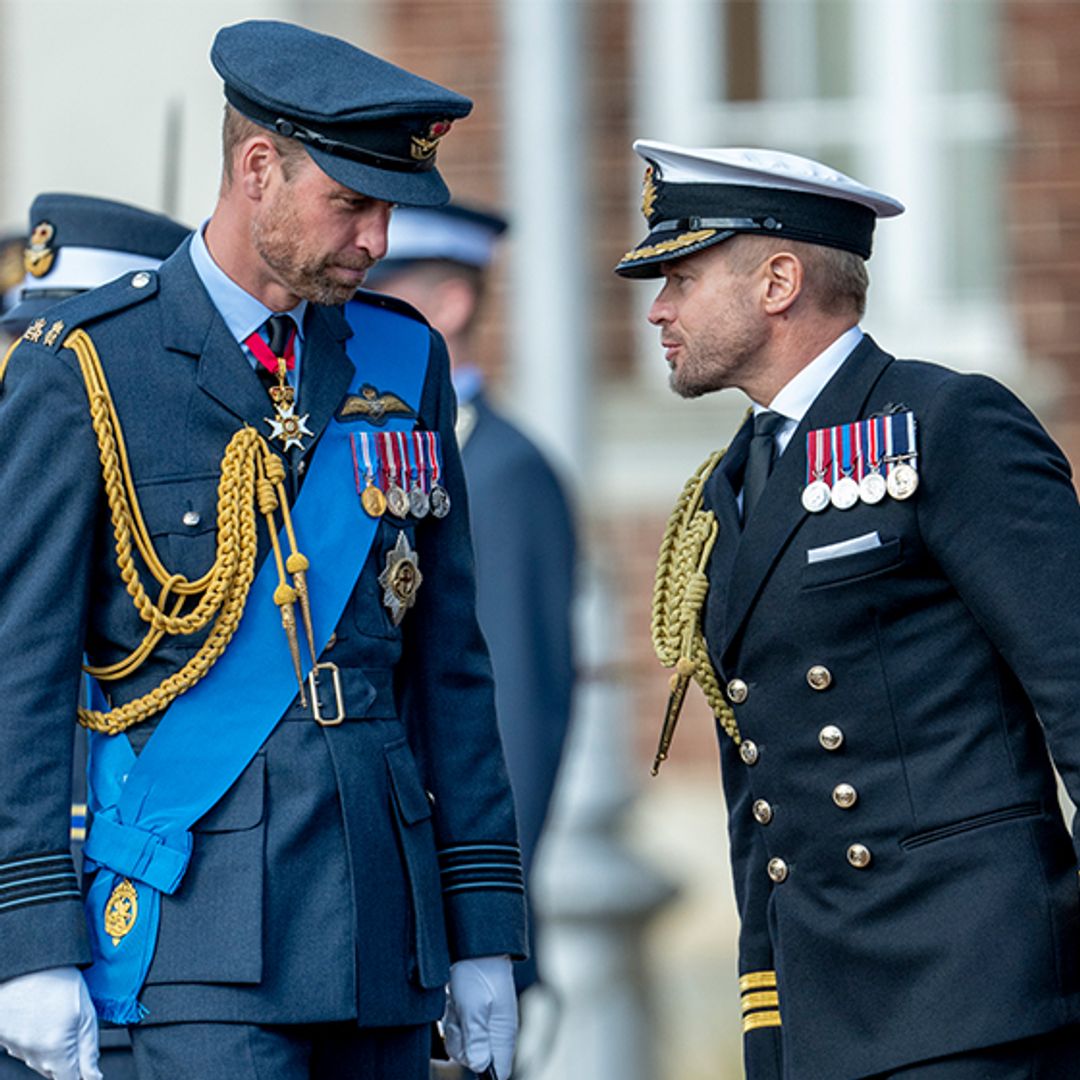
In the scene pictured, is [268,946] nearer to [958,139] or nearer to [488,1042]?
[488,1042]

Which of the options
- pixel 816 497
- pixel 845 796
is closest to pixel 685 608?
pixel 816 497

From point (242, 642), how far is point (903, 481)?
0.91 metres

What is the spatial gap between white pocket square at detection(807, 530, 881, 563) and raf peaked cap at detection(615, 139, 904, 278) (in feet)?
1.55

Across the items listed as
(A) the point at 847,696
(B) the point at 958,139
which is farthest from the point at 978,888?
(B) the point at 958,139

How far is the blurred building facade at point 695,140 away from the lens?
34.3 ft

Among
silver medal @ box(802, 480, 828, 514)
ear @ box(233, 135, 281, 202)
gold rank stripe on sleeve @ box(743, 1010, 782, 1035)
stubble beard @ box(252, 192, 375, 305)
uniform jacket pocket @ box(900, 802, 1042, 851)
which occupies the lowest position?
gold rank stripe on sleeve @ box(743, 1010, 782, 1035)

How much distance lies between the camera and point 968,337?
1068cm

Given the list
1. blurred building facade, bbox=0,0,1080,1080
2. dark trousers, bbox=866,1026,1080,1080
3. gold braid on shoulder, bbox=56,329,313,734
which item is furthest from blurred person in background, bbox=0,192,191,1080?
blurred building facade, bbox=0,0,1080,1080

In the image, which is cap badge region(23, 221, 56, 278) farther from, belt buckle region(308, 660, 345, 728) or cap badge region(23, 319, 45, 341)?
belt buckle region(308, 660, 345, 728)

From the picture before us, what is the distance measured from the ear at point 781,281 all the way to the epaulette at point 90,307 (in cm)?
86

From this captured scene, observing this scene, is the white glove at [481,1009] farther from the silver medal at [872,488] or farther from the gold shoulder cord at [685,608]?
the silver medal at [872,488]

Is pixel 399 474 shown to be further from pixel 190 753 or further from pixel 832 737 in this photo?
pixel 832 737

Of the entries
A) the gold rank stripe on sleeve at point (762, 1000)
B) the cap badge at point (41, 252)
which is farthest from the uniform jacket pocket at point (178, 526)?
the cap badge at point (41, 252)

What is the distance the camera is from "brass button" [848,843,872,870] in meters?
4.14
